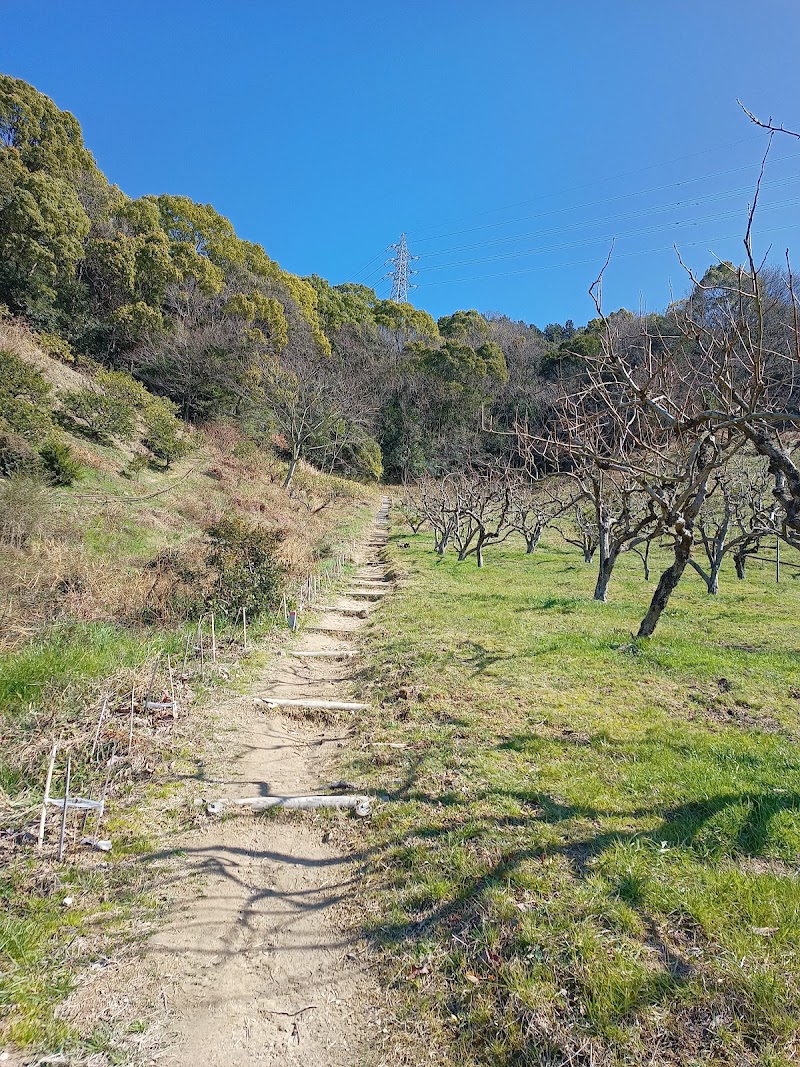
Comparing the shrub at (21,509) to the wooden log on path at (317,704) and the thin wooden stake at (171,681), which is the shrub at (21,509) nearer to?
the thin wooden stake at (171,681)

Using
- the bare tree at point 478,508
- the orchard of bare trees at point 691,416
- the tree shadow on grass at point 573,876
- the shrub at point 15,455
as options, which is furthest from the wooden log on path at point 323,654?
the shrub at point 15,455

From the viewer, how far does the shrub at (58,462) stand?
12.2m

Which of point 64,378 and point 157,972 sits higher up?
point 64,378

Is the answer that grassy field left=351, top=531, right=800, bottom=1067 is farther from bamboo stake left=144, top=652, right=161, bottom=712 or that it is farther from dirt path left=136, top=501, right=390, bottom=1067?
bamboo stake left=144, top=652, right=161, bottom=712

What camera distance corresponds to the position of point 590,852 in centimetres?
304

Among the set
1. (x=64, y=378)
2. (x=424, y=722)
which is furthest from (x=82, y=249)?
(x=424, y=722)

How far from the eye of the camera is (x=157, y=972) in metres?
2.52

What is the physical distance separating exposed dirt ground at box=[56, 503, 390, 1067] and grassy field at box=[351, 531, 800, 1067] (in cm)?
27

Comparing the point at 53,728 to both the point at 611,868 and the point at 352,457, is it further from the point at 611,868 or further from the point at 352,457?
the point at 352,457

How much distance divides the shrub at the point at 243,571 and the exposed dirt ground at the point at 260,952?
4284 mm

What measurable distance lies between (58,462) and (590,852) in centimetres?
1423

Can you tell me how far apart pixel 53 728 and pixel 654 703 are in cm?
599

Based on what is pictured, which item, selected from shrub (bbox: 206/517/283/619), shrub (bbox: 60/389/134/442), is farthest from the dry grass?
shrub (bbox: 206/517/283/619)

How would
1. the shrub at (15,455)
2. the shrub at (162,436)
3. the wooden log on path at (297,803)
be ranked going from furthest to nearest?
the shrub at (162,436) < the shrub at (15,455) < the wooden log on path at (297,803)
